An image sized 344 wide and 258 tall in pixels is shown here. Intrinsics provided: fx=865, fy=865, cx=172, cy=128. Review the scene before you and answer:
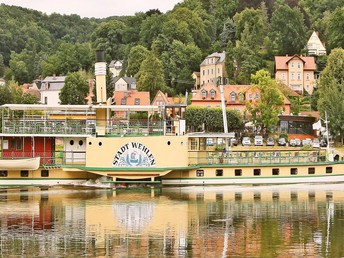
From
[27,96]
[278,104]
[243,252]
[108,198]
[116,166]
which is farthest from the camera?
[27,96]

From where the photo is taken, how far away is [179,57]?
12538 cm

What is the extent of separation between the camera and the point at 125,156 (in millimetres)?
52000

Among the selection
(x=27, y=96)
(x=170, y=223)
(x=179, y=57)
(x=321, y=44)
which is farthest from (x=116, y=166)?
(x=321, y=44)

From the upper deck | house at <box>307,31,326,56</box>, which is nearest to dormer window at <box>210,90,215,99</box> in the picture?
house at <box>307,31,326,56</box>

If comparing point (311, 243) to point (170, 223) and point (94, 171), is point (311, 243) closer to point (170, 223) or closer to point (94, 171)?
point (170, 223)

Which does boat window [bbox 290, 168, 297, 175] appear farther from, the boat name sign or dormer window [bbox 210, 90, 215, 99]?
dormer window [bbox 210, 90, 215, 99]

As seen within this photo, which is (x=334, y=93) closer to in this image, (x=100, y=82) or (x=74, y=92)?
(x=74, y=92)

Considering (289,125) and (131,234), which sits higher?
(289,125)

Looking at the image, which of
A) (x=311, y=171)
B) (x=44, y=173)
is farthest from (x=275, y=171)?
(x=44, y=173)

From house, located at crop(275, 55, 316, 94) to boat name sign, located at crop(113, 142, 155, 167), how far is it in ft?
215

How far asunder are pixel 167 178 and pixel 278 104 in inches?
1460

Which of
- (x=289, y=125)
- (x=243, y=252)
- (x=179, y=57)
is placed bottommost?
(x=243, y=252)

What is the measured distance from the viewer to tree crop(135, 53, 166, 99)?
368ft

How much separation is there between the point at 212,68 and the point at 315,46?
16700 mm
